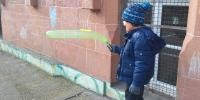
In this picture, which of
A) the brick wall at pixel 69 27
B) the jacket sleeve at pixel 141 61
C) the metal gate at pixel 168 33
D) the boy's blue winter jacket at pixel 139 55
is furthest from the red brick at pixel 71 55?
the jacket sleeve at pixel 141 61

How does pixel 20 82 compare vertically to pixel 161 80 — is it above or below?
below

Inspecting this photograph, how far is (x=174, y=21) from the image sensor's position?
3.84 meters

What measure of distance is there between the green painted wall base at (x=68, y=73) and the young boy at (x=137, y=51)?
1303 millimetres

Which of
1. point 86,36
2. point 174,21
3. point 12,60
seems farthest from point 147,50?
point 12,60

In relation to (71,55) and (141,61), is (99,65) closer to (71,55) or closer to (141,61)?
(71,55)

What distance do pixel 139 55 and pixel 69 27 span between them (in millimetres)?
2684

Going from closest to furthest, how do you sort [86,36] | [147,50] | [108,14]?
1. [147,50]
2. [108,14]
3. [86,36]

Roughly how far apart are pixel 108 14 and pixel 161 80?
1.20 meters

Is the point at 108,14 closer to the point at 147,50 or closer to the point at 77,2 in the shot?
the point at 77,2

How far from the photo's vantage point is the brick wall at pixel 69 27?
4469mm

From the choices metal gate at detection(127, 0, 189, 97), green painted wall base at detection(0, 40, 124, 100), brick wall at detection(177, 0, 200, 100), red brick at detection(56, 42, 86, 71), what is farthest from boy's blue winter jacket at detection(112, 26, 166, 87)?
red brick at detection(56, 42, 86, 71)

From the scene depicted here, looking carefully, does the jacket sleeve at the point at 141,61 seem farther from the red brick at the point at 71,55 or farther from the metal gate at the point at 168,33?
the red brick at the point at 71,55

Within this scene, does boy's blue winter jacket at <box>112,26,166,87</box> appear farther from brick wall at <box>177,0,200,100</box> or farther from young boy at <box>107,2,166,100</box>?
brick wall at <box>177,0,200,100</box>

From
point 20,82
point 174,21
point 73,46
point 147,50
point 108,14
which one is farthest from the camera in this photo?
point 20,82
